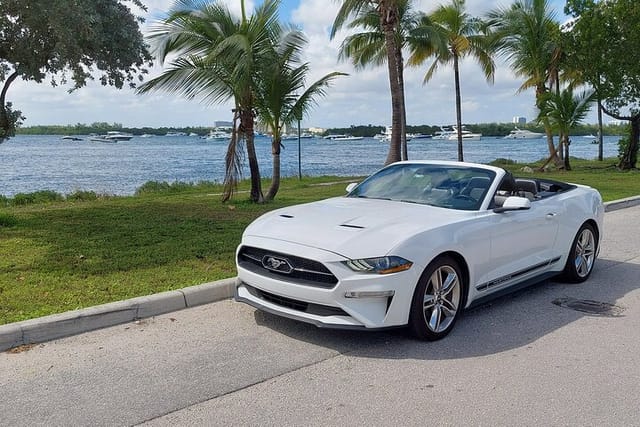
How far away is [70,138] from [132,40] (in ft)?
430

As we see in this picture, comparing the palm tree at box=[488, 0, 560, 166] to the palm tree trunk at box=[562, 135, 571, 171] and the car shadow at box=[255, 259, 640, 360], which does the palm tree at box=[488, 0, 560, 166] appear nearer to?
the palm tree trunk at box=[562, 135, 571, 171]

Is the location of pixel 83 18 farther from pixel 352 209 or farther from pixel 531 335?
pixel 531 335

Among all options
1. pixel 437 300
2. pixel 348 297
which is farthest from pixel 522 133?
pixel 348 297

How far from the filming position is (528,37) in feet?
90.7

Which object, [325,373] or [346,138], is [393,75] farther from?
[346,138]

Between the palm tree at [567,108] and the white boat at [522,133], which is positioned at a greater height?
the white boat at [522,133]

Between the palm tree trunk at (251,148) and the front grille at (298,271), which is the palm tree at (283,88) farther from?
the front grille at (298,271)

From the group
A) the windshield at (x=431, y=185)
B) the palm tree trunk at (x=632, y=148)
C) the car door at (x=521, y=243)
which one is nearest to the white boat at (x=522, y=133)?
the palm tree trunk at (x=632, y=148)

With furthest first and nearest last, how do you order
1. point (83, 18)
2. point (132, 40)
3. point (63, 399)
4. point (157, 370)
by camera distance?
point (132, 40) → point (83, 18) → point (157, 370) → point (63, 399)

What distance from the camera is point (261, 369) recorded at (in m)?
4.46

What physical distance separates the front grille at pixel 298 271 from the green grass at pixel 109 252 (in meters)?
1.50

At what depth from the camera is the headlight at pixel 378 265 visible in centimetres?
467

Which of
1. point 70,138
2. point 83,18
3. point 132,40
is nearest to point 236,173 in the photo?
point 132,40

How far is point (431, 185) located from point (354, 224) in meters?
1.48
